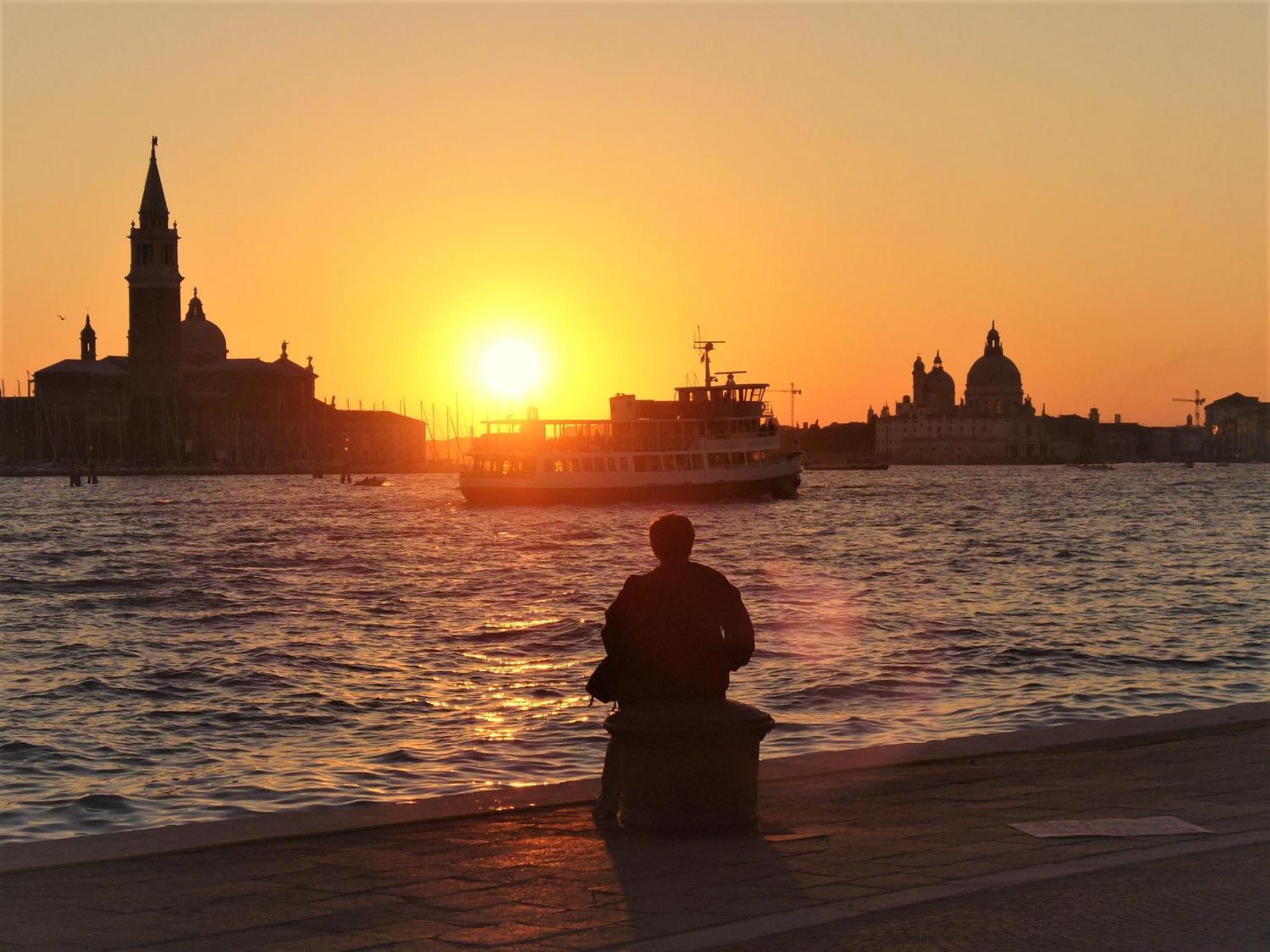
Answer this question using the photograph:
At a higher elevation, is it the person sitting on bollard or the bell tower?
the bell tower

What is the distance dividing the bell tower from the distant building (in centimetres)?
9

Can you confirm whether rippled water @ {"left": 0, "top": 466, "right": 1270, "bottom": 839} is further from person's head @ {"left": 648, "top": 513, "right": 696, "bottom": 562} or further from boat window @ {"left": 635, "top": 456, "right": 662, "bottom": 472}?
boat window @ {"left": 635, "top": 456, "right": 662, "bottom": 472}

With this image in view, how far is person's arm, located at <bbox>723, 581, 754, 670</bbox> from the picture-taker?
7.98m

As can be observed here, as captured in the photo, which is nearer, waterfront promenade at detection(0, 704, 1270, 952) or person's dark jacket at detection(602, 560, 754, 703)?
waterfront promenade at detection(0, 704, 1270, 952)


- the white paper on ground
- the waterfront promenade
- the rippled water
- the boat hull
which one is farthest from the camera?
the boat hull

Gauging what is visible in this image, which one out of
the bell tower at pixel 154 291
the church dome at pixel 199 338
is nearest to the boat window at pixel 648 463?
the bell tower at pixel 154 291

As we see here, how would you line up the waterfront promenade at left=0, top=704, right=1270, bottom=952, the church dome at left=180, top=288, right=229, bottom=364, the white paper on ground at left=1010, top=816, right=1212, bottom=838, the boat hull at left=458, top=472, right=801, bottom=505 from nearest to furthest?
the waterfront promenade at left=0, top=704, right=1270, bottom=952 → the white paper on ground at left=1010, top=816, right=1212, bottom=838 → the boat hull at left=458, top=472, right=801, bottom=505 → the church dome at left=180, top=288, right=229, bottom=364

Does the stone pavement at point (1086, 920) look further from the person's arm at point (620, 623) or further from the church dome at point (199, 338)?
the church dome at point (199, 338)

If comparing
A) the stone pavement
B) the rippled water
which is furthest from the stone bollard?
the rippled water

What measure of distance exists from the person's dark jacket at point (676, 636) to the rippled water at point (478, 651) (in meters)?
4.73

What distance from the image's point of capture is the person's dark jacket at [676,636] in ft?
26.1

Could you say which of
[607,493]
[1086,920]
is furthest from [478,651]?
[607,493]

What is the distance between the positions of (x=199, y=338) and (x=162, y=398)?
1635 centimetres

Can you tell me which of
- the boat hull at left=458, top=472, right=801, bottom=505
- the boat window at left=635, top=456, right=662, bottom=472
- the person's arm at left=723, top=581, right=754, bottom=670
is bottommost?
the boat hull at left=458, top=472, right=801, bottom=505
